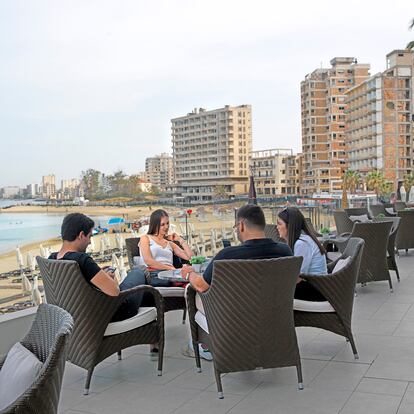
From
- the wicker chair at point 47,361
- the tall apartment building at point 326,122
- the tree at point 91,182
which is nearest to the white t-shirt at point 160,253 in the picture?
the wicker chair at point 47,361

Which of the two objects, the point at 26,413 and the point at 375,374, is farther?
the point at 375,374

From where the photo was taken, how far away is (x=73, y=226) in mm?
3857

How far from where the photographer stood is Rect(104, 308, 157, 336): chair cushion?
3797mm

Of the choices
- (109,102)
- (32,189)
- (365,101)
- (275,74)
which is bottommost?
(32,189)

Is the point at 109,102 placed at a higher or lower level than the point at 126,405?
higher

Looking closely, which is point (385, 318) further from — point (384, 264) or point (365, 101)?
point (365, 101)

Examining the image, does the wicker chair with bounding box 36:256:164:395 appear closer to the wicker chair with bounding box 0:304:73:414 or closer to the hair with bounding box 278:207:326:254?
the hair with bounding box 278:207:326:254

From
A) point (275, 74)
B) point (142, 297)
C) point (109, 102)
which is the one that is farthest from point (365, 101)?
point (142, 297)

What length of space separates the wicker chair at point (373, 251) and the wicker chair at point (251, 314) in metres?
3.41

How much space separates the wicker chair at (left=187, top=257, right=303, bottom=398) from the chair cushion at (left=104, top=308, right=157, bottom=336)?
58cm

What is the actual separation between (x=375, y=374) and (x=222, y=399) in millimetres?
1077

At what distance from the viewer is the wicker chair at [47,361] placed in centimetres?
171

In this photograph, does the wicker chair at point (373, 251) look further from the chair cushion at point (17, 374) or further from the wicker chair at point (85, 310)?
the chair cushion at point (17, 374)

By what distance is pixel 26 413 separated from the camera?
171 cm
